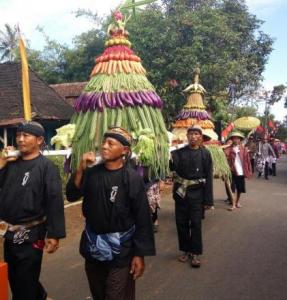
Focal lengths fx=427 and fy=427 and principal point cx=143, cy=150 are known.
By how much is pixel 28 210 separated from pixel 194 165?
2676mm

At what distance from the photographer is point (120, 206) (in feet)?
10.1

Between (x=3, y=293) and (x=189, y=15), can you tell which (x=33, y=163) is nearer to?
(x=3, y=293)

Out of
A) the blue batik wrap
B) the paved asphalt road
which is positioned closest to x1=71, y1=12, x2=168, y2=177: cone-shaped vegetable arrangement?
the paved asphalt road

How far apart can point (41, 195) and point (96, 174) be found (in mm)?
514

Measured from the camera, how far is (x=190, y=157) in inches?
216

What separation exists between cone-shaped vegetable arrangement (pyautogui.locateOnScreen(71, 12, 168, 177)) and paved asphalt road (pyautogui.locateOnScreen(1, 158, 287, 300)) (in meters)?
1.31

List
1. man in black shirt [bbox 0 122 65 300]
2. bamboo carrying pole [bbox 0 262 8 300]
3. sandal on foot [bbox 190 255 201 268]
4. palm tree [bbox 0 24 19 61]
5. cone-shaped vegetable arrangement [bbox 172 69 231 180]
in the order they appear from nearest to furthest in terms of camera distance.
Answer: bamboo carrying pole [bbox 0 262 8 300] < man in black shirt [bbox 0 122 65 300] < sandal on foot [bbox 190 255 201 268] < cone-shaped vegetable arrangement [bbox 172 69 231 180] < palm tree [bbox 0 24 19 61]

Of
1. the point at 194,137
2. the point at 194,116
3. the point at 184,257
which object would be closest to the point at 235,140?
the point at 194,116

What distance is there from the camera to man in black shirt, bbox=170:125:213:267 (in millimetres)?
5441

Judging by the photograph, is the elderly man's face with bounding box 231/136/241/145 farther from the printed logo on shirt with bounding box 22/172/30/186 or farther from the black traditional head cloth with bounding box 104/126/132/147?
the printed logo on shirt with bounding box 22/172/30/186

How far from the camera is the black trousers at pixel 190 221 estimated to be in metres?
5.32

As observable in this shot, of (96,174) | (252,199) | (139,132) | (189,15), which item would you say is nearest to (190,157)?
A: (139,132)

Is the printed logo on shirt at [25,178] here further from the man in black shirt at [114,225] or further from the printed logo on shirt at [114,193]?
the printed logo on shirt at [114,193]

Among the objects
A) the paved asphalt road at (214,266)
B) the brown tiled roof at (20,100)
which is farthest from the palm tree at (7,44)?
the paved asphalt road at (214,266)
